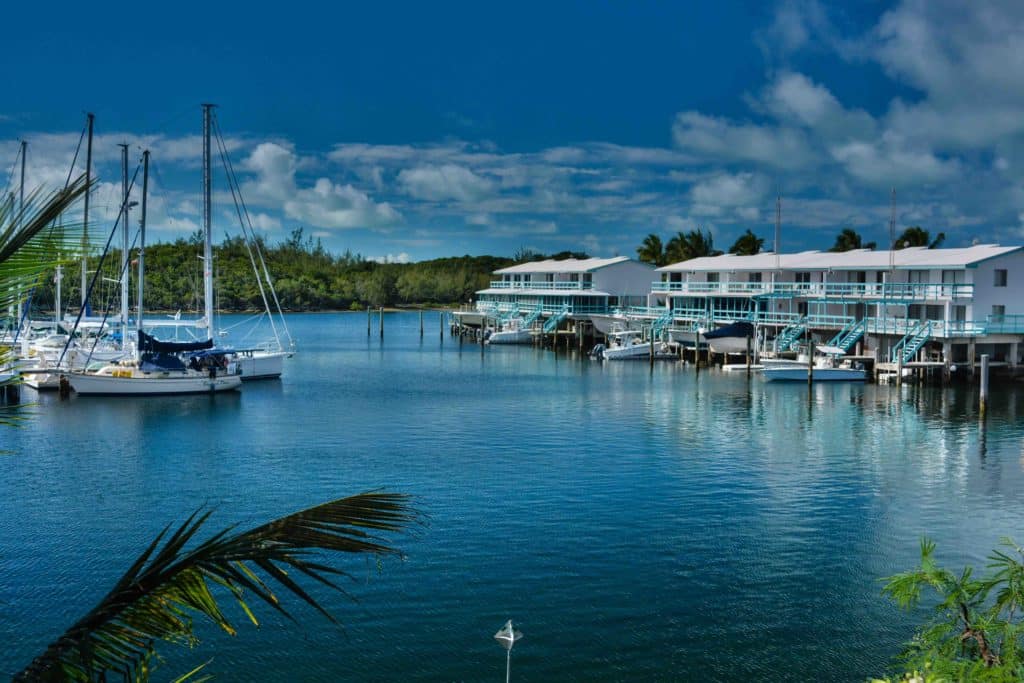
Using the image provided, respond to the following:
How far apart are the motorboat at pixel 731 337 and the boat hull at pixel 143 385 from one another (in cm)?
3292

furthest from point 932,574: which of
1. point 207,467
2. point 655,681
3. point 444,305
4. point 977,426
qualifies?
point 444,305

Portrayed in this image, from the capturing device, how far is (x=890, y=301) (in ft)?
184

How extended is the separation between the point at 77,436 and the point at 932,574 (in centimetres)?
3454

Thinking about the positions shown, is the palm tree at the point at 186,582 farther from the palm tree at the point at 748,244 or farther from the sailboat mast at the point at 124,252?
the palm tree at the point at 748,244

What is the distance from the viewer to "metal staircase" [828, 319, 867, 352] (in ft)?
188

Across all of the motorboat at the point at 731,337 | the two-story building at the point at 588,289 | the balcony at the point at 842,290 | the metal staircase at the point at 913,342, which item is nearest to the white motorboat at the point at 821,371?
the metal staircase at the point at 913,342

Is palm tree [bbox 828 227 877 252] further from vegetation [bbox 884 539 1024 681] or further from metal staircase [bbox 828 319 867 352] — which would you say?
vegetation [bbox 884 539 1024 681]

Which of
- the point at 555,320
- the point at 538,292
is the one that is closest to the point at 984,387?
the point at 555,320

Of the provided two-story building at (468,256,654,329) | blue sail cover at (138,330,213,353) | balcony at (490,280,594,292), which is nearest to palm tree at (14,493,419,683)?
blue sail cover at (138,330,213,353)

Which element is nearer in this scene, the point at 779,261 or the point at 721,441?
the point at 721,441

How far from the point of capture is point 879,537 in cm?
2309

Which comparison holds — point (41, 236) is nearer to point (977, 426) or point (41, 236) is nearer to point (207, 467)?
A: point (207, 467)

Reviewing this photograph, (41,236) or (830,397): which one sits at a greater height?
(41,236)

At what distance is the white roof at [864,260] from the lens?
182 feet
